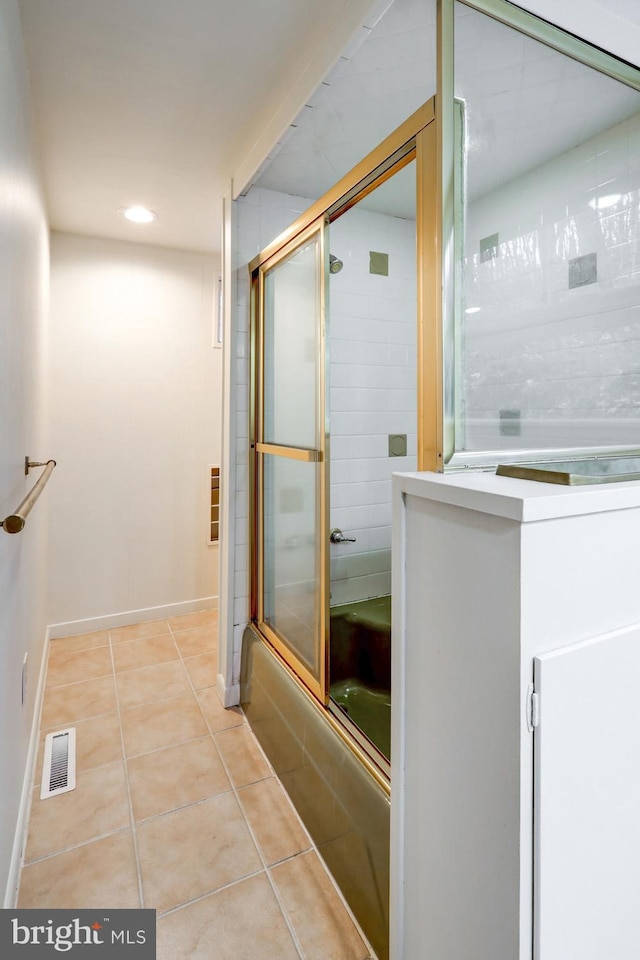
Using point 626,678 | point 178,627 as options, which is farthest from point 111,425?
point 626,678

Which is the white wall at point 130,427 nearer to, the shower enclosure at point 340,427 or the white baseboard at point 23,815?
the white baseboard at point 23,815

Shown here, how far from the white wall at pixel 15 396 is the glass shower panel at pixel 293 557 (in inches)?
36.6

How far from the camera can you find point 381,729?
1.73m

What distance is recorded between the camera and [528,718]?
A: 740 mm

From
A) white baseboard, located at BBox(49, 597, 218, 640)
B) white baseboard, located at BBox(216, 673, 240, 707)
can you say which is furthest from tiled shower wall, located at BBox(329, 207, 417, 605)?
white baseboard, located at BBox(49, 597, 218, 640)

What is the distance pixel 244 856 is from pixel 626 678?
4.32ft

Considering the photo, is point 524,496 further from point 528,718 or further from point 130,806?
point 130,806

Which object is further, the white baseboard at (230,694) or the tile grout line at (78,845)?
the white baseboard at (230,694)

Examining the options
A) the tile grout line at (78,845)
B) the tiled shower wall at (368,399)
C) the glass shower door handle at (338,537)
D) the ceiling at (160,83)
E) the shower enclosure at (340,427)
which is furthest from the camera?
the tiled shower wall at (368,399)

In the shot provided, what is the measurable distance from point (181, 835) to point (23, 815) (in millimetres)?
521

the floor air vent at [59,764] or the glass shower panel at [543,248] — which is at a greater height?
the glass shower panel at [543,248]

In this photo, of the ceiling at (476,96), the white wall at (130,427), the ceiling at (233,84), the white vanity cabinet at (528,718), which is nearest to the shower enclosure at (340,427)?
the ceiling at (476,96)

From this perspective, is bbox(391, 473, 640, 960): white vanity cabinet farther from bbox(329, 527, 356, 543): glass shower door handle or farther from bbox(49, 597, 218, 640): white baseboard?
bbox(49, 597, 218, 640): white baseboard

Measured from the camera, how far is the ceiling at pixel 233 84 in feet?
4.37
